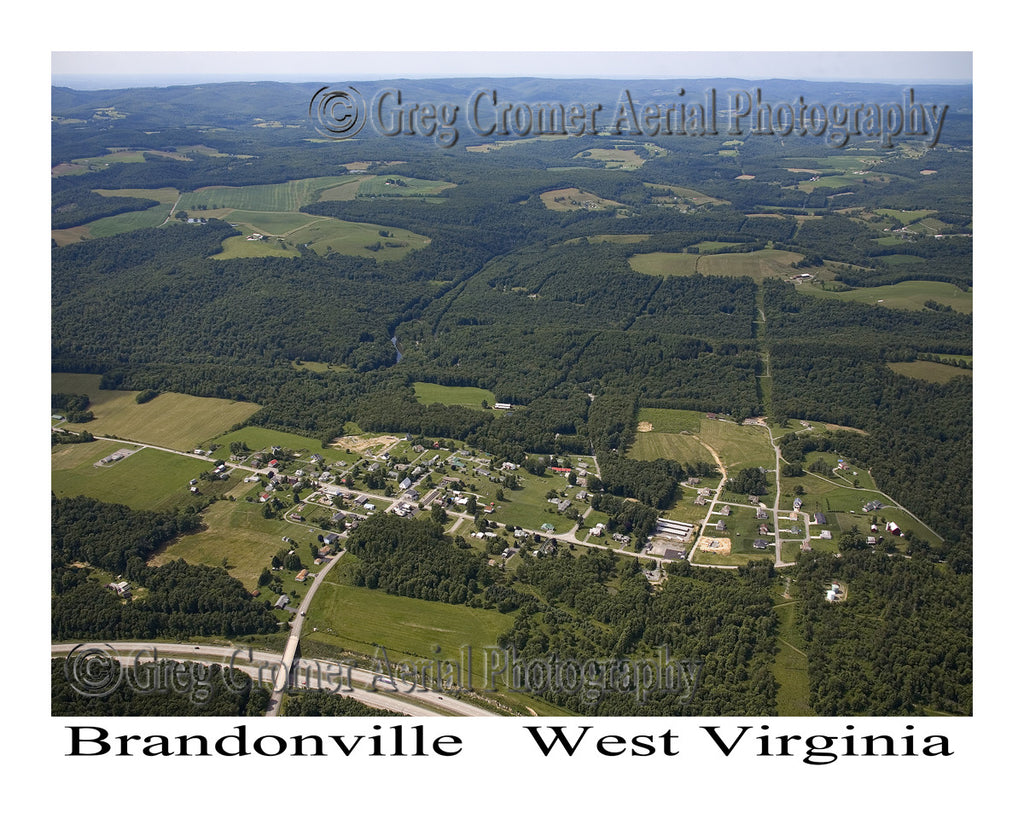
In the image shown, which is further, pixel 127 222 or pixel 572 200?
pixel 572 200

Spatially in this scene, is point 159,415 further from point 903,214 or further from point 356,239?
point 903,214

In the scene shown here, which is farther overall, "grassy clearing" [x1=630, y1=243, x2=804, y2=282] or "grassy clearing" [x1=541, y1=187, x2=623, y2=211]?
"grassy clearing" [x1=541, y1=187, x2=623, y2=211]

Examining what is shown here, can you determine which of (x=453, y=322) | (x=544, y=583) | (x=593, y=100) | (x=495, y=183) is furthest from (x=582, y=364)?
(x=593, y=100)

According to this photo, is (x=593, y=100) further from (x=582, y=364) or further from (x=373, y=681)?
(x=373, y=681)

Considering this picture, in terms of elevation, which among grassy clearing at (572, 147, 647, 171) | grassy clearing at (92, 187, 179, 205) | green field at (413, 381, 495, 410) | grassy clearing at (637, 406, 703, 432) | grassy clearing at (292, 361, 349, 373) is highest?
grassy clearing at (572, 147, 647, 171)

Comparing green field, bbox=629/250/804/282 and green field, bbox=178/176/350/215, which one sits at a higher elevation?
green field, bbox=178/176/350/215

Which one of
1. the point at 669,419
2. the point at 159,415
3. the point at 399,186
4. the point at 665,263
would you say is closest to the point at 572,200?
the point at 399,186

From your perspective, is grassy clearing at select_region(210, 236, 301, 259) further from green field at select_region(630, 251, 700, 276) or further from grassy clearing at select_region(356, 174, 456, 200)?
green field at select_region(630, 251, 700, 276)

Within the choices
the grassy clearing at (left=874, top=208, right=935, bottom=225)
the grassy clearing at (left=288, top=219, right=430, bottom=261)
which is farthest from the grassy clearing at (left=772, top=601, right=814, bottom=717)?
the grassy clearing at (left=874, top=208, right=935, bottom=225)
